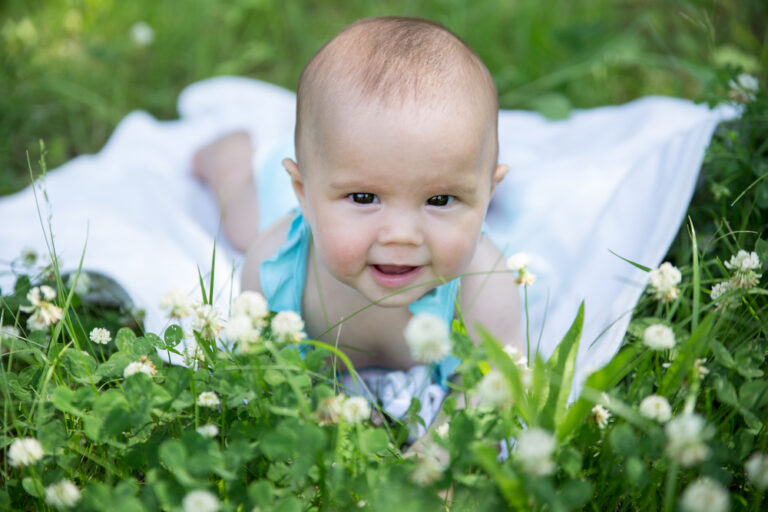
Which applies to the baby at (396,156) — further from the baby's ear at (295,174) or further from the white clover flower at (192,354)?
the white clover flower at (192,354)

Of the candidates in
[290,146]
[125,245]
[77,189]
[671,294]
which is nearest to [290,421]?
[671,294]

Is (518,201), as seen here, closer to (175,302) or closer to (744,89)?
(744,89)

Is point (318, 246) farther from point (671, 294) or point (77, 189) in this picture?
point (77, 189)

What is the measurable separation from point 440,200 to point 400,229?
0.40 feet

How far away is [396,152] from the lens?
1458 mm

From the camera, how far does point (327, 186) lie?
5.07 feet

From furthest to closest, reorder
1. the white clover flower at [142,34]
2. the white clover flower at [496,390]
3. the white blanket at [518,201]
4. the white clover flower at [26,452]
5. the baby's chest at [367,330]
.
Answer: the white clover flower at [142,34], the white blanket at [518,201], the baby's chest at [367,330], the white clover flower at [26,452], the white clover flower at [496,390]

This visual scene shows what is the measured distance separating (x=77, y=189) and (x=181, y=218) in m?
0.41

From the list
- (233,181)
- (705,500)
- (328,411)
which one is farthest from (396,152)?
(233,181)

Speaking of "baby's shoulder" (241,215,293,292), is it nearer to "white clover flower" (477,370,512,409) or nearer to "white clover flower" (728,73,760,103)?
"white clover flower" (477,370,512,409)

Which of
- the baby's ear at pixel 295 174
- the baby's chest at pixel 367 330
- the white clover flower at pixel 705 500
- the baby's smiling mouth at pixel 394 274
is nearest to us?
the white clover flower at pixel 705 500

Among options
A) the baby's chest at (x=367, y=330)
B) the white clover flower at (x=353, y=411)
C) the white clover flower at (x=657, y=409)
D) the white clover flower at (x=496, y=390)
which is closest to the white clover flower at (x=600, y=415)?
the white clover flower at (x=657, y=409)

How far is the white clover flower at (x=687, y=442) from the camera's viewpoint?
3.22 ft

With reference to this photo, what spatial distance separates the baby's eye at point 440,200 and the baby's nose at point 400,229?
59 mm
